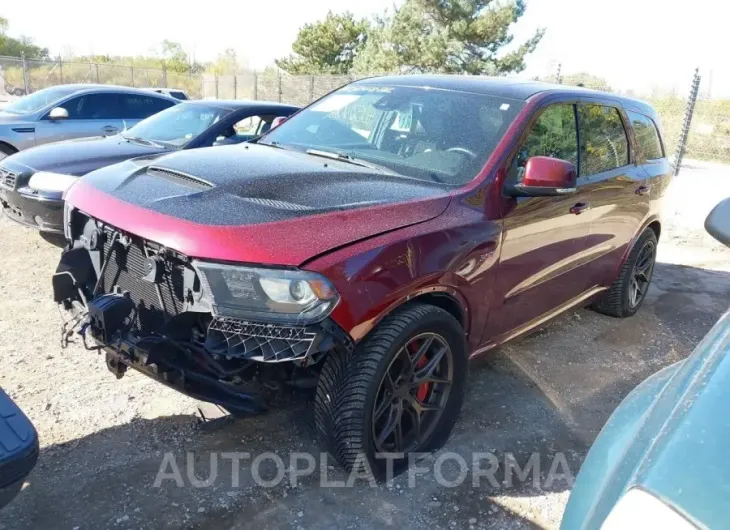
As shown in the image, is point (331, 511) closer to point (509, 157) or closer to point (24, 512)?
point (24, 512)

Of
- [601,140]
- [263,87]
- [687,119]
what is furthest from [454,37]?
[601,140]

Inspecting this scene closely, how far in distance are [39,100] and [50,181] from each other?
4.44 metres

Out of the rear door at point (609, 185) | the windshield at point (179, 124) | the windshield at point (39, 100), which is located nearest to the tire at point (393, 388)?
the rear door at point (609, 185)

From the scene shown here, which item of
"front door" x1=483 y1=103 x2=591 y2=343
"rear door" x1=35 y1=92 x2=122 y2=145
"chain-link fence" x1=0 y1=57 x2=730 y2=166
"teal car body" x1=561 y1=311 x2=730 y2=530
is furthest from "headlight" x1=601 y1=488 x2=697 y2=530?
"chain-link fence" x1=0 y1=57 x2=730 y2=166

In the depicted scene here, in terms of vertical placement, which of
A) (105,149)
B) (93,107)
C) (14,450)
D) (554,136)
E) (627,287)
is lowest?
(627,287)

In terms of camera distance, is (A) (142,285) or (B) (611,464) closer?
(B) (611,464)

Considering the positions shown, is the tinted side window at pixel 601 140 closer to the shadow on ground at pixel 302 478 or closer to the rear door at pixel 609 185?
the rear door at pixel 609 185

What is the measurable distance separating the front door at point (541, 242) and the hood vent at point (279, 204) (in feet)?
3.90

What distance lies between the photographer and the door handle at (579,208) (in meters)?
3.79

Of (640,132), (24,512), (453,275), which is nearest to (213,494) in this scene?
(24,512)

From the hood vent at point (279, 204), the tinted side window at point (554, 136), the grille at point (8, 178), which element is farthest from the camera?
the grille at point (8, 178)

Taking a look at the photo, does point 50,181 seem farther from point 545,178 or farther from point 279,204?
point 545,178

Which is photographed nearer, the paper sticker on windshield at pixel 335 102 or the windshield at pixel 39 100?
the paper sticker on windshield at pixel 335 102

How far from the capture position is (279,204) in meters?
2.56
